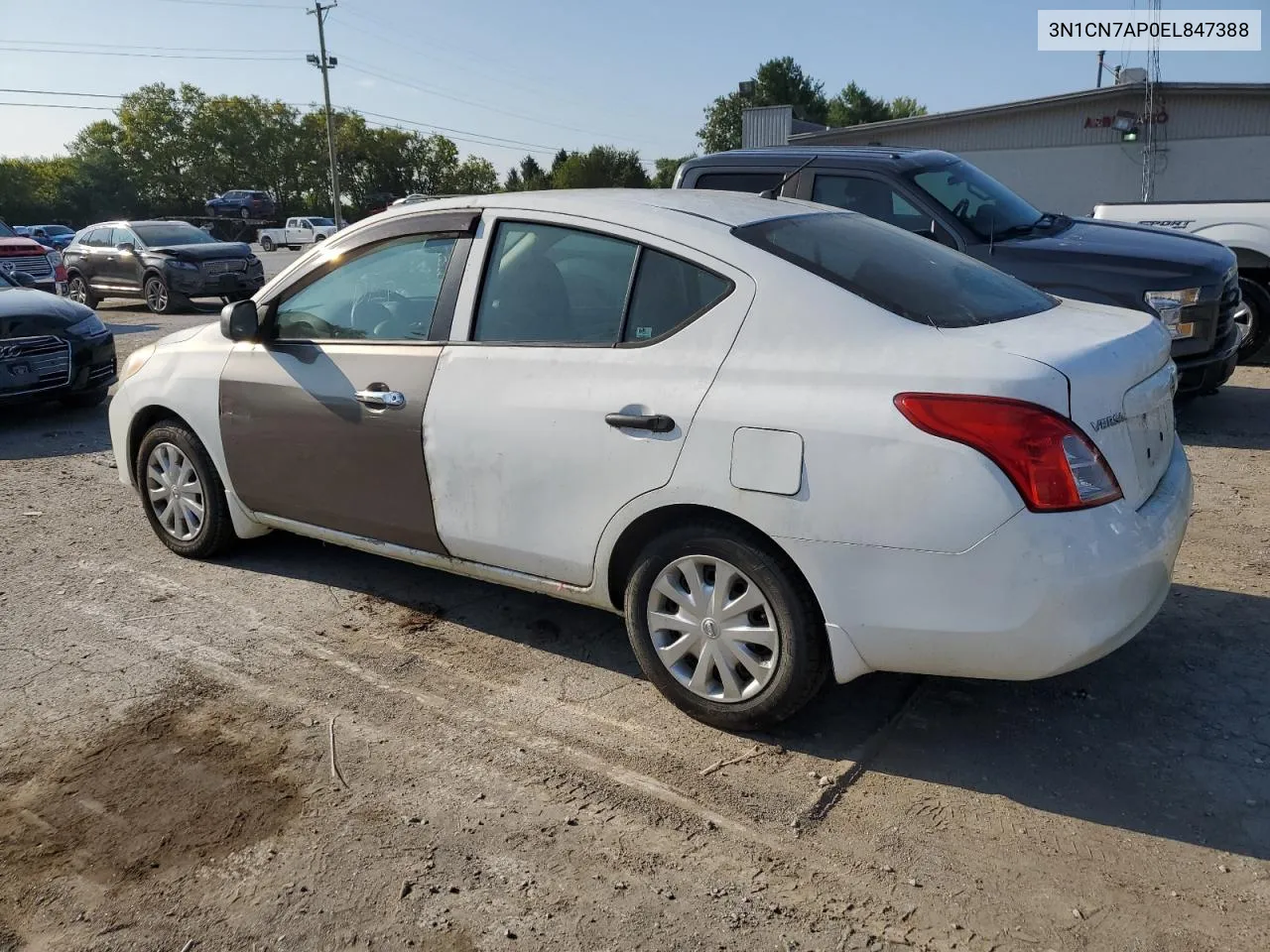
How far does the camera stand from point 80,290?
18.7 metres

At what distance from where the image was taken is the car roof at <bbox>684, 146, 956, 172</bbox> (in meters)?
7.25

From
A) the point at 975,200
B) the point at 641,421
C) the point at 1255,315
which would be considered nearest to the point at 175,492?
the point at 641,421

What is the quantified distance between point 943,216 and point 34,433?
24.4ft

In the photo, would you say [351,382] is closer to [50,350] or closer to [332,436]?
[332,436]

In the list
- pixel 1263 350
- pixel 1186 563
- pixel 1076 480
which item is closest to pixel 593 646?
pixel 1076 480

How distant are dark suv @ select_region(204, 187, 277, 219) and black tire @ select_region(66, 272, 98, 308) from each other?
45394 millimetres

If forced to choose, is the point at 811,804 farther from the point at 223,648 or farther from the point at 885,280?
the point at 223,648

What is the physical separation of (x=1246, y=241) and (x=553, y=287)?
306 inches

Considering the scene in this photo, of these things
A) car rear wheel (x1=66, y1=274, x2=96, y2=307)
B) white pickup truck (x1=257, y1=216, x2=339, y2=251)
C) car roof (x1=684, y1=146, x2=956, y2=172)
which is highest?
white pickup truck (x1=257, y1=216, x2=339, y2=251)

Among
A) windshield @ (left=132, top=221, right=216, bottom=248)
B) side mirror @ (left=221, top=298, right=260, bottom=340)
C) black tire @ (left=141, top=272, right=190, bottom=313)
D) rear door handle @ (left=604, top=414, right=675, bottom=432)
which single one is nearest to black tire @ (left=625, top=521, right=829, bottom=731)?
rear door handle @ (left=604, top=414, right=675, bottom=432)

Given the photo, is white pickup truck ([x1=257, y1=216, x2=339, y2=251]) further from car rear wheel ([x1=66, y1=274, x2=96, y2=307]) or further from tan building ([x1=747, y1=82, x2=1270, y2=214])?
car rear wheel ([x1=66, y1=274, x2=96, y2=307])

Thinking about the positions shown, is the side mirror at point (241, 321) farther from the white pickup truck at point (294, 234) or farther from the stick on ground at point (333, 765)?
the white pickup truck at point (294, 234)

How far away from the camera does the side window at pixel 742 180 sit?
24.7 feet

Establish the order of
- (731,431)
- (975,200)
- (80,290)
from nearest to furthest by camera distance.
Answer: (731,431)
(975,200)
(80,290)
